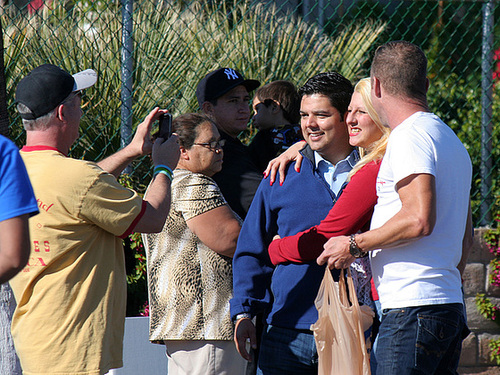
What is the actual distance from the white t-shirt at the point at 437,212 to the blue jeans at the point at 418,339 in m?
0.03

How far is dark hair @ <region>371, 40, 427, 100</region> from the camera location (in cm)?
246

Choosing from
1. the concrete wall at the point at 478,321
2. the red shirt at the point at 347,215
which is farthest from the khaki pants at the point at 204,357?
the concrete wall at the point at 478,321

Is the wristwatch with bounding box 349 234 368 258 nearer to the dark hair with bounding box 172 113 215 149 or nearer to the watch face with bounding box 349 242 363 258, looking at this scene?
the watch face with bounding box 349 242 363 258

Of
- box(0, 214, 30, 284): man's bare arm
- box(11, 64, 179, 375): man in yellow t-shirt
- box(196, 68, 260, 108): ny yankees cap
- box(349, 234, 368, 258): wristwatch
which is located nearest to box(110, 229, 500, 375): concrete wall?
box(196, 68, 260, 108): ny yankees cap

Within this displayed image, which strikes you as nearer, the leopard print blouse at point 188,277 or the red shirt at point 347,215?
the red shirt at point 347,215

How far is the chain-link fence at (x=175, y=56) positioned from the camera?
4.62 m

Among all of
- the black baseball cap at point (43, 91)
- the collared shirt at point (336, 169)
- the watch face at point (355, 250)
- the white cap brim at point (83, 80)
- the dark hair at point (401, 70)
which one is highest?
the dark hair at point (401, 70)

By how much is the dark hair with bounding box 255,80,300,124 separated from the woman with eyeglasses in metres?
1.14

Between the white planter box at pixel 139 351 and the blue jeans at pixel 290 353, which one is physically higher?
the blue jeans at pixel 290 353

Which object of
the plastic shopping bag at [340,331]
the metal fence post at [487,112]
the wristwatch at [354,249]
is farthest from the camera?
the metal fence post at [487,112]

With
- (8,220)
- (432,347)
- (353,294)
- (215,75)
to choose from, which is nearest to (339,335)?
(353,294)

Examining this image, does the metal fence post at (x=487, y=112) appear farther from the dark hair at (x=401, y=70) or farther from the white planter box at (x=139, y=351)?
the dark hair at (x=401, y=70)

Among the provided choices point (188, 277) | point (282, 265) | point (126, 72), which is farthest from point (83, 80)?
point (126, 72)

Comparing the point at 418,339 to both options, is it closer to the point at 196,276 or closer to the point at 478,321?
the point at 196,276
